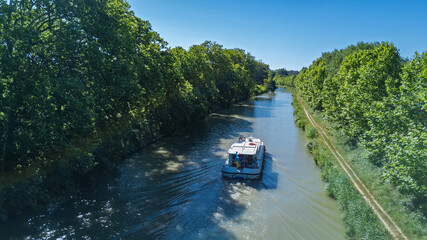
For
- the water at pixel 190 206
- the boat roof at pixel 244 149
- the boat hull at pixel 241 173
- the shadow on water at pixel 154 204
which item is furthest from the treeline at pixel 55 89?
the boat hull at pixel 241 173

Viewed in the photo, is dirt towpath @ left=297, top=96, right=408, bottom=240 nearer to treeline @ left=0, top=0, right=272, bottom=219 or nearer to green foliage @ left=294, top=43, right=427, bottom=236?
green foliage @ left=294, top=43, right=427, bottom=236

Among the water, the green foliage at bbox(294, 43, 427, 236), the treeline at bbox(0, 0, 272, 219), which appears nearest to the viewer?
the green foliage at bbox(294, 43, 427, 236)

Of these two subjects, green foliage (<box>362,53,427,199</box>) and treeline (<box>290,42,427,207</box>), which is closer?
green foliage (<box>362,53,427,199</box>)

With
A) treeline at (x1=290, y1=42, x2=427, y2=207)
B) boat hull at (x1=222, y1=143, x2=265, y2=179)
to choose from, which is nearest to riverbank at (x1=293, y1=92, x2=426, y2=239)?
treeline at (x1=290, y1=42, x2=427, y2=207)

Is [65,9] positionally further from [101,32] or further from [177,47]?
[177,47]

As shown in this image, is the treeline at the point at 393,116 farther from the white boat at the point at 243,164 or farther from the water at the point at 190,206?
the white boat at the point at 243,164

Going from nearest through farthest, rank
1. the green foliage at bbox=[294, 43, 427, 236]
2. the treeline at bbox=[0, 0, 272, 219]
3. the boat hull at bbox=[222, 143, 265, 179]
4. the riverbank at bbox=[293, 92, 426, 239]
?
1. the riverbank at bbox=[293, 92, 426, 239]
2. the green foliage at bbox=[294, 43, 427, 236]
3. the treeline at bbox=[0, 0, 272, 219]
4. the boat hull at bbox=[222, 143, 265, 179]
